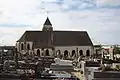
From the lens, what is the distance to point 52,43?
296 feet

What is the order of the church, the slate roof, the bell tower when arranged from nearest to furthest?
the church → the bell tower → the slate roof

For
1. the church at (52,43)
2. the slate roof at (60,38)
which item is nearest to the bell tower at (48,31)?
the church at (52,43)

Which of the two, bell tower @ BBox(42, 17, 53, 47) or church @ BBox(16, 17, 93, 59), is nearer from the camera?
church @ BBox(16, 17, 93, 59)

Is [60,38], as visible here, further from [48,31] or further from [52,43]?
[48,31]

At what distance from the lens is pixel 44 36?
90.9 metres

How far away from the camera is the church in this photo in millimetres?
89250

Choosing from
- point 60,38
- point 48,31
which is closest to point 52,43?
point 60,38

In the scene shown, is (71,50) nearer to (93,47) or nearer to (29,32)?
(93,47)

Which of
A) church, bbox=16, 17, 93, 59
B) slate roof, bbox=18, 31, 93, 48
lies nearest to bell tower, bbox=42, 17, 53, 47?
church, bbox=16, 17, 93, 59

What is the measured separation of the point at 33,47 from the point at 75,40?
12171 millimetres

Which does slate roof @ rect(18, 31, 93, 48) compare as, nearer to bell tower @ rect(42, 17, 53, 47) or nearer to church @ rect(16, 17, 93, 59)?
church @ rect(16, 17, 93, 59)

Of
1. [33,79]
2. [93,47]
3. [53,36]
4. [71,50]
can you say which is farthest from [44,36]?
[33,79]

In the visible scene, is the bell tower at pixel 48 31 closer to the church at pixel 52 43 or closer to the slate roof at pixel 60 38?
the church at pixel 52 43

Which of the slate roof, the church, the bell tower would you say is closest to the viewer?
the church
